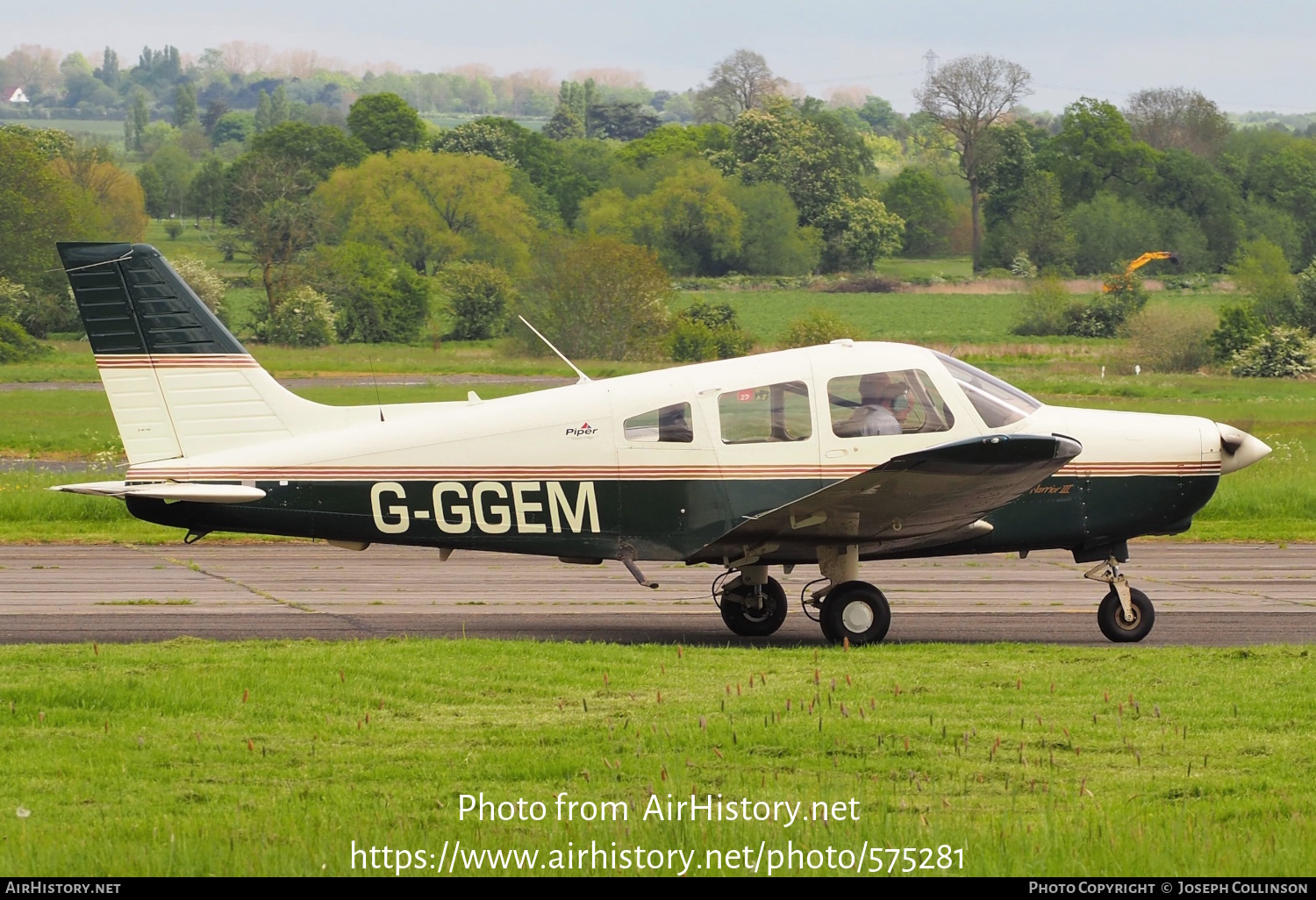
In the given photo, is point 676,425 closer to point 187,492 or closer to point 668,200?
point 187,492

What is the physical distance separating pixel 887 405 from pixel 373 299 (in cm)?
5798

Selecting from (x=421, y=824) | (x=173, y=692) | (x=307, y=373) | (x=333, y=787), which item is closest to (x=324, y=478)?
(x=173, y=692)

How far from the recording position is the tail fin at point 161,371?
12.5 metres

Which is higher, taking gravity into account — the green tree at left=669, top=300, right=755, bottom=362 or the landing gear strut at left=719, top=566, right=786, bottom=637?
the landing gear strut at left=719, top=566, right=786, bottom=637

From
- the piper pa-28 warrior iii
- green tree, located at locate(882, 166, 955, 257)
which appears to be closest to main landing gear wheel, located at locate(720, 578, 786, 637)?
the piper pa-28 warrior iii

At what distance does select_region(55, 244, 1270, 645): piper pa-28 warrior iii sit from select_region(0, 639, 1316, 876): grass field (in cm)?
122

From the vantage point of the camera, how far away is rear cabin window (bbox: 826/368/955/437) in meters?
12.1

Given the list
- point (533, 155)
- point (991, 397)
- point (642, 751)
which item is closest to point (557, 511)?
point (991, 397)

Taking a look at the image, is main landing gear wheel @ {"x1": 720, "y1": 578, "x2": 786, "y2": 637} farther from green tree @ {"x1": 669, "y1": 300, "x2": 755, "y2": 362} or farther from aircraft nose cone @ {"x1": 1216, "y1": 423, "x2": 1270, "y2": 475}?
green tree @ {"x1": 669, "y1": 300, "x2": 755, "y2": 362}

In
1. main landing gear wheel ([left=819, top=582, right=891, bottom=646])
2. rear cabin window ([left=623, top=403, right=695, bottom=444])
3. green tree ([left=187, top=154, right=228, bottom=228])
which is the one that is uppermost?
green tree ([left=187, top=154, right=228, bottom=228])

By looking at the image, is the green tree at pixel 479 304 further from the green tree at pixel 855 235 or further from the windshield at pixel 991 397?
the windshield at pixel 991 397

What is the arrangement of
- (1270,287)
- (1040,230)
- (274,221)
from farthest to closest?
(1040,230), (274,221), (1270,287)

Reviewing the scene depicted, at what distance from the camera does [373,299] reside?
6800 cm

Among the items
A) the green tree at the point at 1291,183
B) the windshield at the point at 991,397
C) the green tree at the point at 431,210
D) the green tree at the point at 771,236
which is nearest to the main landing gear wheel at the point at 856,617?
the windshield at the point at 991,397
